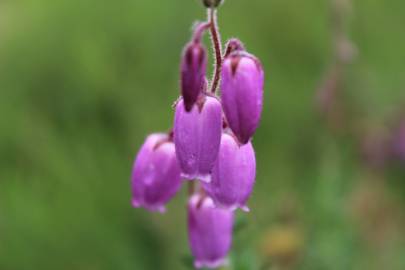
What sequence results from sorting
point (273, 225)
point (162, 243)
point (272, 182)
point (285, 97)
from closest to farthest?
point (273, 225) → point (162, 243) → point (272, 182) → point (285, 97)

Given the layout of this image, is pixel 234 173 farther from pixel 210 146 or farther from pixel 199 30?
pixel 199 30

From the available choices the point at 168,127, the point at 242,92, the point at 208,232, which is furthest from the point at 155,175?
the point at 168,127

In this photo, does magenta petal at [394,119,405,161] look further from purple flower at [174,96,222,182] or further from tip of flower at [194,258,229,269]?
purple flower at [174,96,222,182]

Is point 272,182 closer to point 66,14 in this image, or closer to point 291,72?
point 291,72

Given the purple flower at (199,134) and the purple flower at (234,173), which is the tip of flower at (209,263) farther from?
the purple flower at (199,134)

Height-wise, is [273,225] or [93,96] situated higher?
[93,96]

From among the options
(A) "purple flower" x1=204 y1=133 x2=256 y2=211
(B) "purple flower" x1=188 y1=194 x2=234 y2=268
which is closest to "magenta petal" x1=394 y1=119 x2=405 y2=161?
(B) "purple flower" x1=188 y1=194 x2=234 y2=268

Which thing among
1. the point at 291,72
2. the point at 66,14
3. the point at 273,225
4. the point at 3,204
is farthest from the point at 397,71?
the point at 3,204
